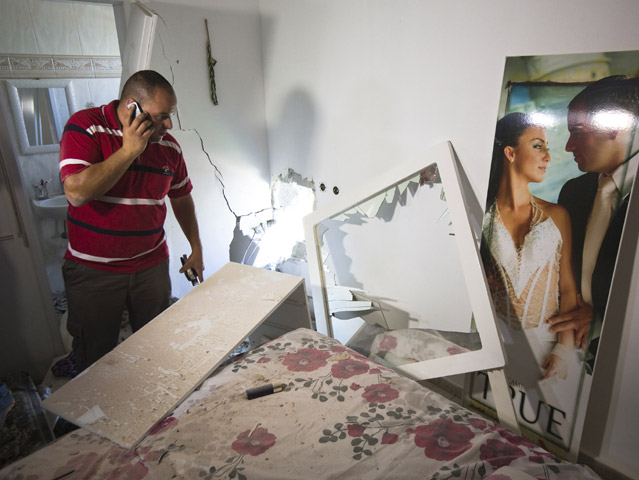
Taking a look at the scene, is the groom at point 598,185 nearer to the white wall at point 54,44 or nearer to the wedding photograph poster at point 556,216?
the wedding photograph poster at point 556,216

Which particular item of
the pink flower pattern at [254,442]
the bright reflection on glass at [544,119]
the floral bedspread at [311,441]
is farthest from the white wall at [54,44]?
the bright reflection on glass at [544,119]

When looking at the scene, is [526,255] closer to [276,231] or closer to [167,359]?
[167,359]

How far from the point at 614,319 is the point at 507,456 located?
0.79 m

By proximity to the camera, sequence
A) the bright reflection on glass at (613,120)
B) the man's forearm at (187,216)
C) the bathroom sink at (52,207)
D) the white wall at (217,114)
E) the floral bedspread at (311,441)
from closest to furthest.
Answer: the floral bedspread at (311,441) < the bright reflection on glass at (613,120) < the man's forearm at (187,216) < the white wall at (217,114) < the bathroom sink at (52,207)

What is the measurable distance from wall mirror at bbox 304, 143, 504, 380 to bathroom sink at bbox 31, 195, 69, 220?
5.79 ft

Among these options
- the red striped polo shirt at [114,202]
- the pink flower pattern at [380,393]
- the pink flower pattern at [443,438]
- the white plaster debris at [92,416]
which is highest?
the red striped polo shirt at [114,202]

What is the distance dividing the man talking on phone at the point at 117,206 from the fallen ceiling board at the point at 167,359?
0.28 metres

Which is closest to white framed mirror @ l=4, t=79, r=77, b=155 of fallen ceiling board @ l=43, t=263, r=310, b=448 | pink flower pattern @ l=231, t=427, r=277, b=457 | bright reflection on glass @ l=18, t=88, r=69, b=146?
bright reflection on glass @ l=18, t=88, r=69, b=146

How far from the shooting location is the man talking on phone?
4.83 feet

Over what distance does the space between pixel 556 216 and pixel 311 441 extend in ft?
3.73

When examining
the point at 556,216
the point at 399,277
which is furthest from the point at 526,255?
the point at 399,277

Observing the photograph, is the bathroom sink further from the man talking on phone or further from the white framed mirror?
the man talking on phone

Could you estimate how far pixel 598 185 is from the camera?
1.39 m

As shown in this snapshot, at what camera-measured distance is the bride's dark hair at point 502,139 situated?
1.52 m
